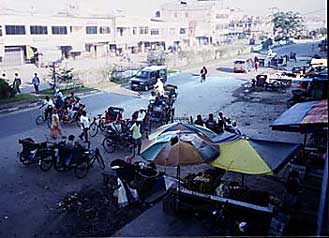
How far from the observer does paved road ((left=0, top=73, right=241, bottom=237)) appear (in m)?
9.89

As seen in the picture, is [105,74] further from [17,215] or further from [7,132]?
[17,215]

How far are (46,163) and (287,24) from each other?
9003 centimetres

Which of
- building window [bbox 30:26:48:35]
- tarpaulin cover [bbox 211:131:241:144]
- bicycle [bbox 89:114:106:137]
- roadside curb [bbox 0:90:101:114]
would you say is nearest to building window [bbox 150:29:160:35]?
building window [bbox 30:26:48:35]

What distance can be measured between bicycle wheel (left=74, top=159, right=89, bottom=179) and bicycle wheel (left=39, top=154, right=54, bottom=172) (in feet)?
3.50

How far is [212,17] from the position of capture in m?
107

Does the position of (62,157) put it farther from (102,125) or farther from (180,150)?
(102,125)

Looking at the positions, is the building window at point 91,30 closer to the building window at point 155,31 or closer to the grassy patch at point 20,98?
the building window at point 155,31

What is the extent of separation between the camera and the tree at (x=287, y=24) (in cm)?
9219

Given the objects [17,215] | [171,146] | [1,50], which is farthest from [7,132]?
[1,50]

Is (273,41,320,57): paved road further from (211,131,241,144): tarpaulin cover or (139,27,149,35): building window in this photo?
(211,131,241,144): tarpaulin cover

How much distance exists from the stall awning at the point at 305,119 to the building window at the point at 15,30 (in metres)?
47.3

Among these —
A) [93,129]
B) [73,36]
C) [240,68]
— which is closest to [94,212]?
[93,129]

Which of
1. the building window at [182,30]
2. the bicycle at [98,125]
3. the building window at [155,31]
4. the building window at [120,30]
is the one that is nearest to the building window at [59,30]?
the building window at [120,30]

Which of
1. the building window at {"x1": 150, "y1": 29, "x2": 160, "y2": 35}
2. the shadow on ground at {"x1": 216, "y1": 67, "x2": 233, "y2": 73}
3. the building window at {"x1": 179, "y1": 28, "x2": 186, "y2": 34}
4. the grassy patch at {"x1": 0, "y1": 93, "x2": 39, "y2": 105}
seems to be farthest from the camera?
the building window at {"x1": 179, "y1": 28, "x2": 186, "y2": 34}
